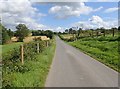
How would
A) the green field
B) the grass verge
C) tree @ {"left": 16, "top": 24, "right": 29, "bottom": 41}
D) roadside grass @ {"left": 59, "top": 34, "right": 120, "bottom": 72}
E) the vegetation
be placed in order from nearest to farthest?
the grass verge
roadside grass @ {"left": 59, "top": 34, "right": 120, "bottom": 72}
the green field
the vegetation
tree @ {"left": 16, "top": 24, "right": 29, "bottom": 41}

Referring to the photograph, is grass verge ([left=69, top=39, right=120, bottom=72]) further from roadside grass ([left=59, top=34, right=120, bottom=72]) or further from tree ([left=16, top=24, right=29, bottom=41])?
tree ([left=16, top=24, right=29, bottom=41])

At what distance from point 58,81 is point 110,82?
6.88 feet

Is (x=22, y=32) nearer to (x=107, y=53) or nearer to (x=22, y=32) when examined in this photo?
(x=22, y=32)

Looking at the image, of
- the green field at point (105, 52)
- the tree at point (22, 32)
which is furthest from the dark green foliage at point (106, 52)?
the tree at point (22, 32)

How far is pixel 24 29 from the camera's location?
104 metres

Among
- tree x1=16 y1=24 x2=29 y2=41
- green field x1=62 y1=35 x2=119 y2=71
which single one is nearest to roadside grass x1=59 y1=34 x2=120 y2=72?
green field x1=62 y1=35 x2=119 y2=71

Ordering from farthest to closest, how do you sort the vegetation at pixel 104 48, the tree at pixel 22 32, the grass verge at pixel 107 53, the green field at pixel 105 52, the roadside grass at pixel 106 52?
the tree at pixel 22 32 → the vegetation at pixel 104 48 → the green field at pixel 105 52 → the roadside grass at pixel 106 52 → the grass verge at pixel 107 53

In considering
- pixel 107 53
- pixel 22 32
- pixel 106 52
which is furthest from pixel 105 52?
pixel 22 32

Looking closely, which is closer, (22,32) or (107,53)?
(107,53)

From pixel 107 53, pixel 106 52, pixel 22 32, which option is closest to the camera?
pixel 107 53

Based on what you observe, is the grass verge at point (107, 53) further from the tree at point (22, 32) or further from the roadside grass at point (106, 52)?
the tree at point (22, 32)

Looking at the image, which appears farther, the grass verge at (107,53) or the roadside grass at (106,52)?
the roadside grass at (106,52)

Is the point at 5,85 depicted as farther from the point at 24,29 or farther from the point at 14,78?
the point at 24,29

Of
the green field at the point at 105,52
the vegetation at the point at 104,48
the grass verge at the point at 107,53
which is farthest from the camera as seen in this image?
the vegetation at the point at 104,48
